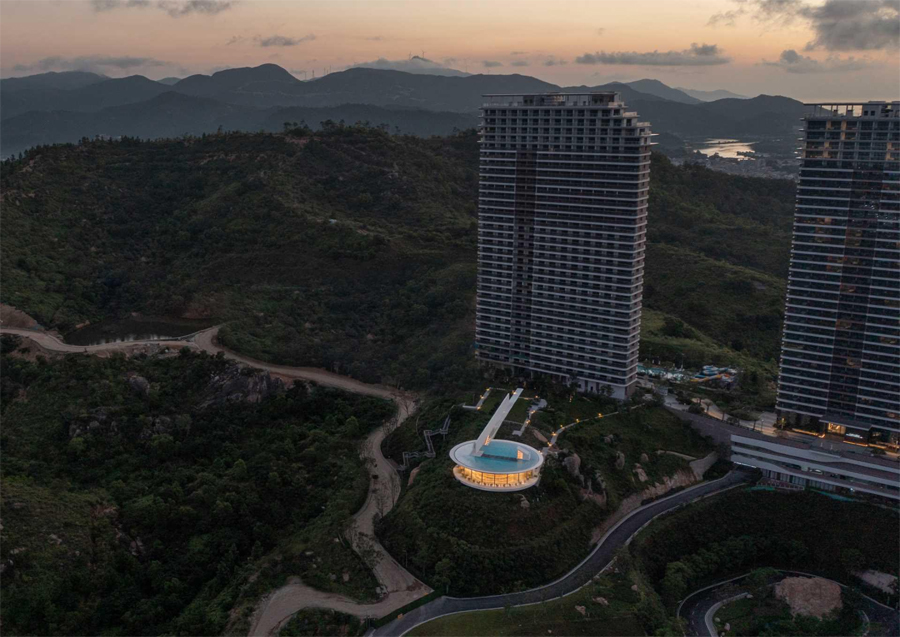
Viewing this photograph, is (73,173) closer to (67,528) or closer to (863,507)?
(67,528)

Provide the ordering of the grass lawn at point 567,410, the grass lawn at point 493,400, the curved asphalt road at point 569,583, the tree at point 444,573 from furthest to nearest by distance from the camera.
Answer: the grass lawn at point 493,400, the grass lawn at point 567,410, the tree at point 444,573, the curved asphalt road at point 569,583

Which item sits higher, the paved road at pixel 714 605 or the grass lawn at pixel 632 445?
the grass lawn at pixel 632 445

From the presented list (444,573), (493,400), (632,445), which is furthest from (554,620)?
(493,400)

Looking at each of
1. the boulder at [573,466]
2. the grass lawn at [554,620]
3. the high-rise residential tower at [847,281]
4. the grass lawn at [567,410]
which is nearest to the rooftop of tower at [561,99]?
the high-rise residential tower at [847,281]

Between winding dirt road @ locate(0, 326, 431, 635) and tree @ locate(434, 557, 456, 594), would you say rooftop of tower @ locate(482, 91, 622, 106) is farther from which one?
tree @ locate(434, 557, 456, 594)

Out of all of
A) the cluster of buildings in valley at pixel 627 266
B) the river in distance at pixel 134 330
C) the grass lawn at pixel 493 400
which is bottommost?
the grass lawn at pixel 493 400

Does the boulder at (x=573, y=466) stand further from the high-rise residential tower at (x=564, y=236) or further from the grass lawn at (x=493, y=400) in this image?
the high-rise residential tower at (x=564, y=236)
